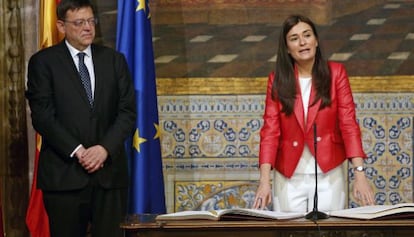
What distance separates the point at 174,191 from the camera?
660 centimetres

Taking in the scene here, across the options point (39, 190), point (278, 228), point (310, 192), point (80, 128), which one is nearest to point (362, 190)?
point (310, 192)

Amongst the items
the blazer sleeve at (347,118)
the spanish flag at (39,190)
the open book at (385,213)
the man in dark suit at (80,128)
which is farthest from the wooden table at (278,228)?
the spanish flag at (39,190)

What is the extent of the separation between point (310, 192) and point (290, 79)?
664 mm

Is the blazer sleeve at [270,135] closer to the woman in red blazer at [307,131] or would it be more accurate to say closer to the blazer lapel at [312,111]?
the woman in red blazer at [307,131]

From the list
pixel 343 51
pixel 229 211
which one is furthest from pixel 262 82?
pixel 229 211

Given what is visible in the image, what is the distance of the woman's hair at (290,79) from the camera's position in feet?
15.9

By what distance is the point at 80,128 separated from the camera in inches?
200

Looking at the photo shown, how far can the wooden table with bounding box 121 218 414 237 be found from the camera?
3.75 meters

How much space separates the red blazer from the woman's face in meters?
0.18

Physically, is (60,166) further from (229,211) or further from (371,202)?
(371,202)

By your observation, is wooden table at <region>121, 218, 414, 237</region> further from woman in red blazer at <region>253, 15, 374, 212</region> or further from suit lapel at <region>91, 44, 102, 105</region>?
suit lapel at <region>91, 44, 102, 105</region>

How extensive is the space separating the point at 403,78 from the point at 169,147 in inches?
74.1

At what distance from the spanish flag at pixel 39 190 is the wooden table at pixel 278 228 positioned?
89.9 inches

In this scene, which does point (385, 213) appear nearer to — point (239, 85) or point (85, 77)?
point (85, 77)
